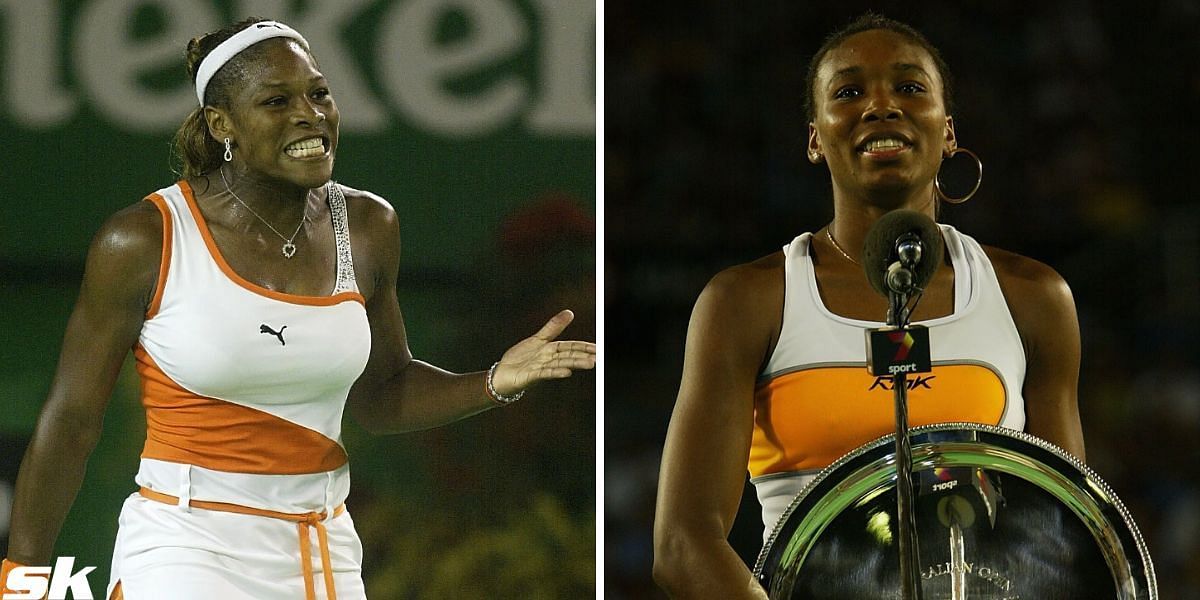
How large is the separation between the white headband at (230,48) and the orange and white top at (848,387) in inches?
31.2

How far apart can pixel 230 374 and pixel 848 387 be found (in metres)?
0.81

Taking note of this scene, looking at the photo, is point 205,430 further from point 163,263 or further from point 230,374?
point 163,263

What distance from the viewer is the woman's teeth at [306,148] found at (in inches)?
78.8

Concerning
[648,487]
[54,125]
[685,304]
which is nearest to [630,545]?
[648,487]

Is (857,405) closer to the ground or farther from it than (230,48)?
closer to the ground

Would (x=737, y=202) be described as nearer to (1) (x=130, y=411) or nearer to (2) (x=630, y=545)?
(2) (x=630, y=545)

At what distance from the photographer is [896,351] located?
65.1 inches

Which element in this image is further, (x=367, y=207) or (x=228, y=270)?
(x=367, y=207)

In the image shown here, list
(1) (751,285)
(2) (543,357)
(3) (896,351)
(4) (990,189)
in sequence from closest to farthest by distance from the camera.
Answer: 1. (3) (896,351)
2. (1) (751,285)
3. (2) (543,357)
4. (4) (990,189)

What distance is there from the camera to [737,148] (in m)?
2.43

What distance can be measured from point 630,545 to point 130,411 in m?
1.15

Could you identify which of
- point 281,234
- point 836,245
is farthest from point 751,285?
point 281,234

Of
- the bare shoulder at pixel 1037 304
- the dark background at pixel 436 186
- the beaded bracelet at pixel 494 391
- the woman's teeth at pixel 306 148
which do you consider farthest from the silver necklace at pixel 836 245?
the woman's teeth at pixel 306 148

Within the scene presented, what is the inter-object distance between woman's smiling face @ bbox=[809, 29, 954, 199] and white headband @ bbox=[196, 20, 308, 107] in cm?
77
